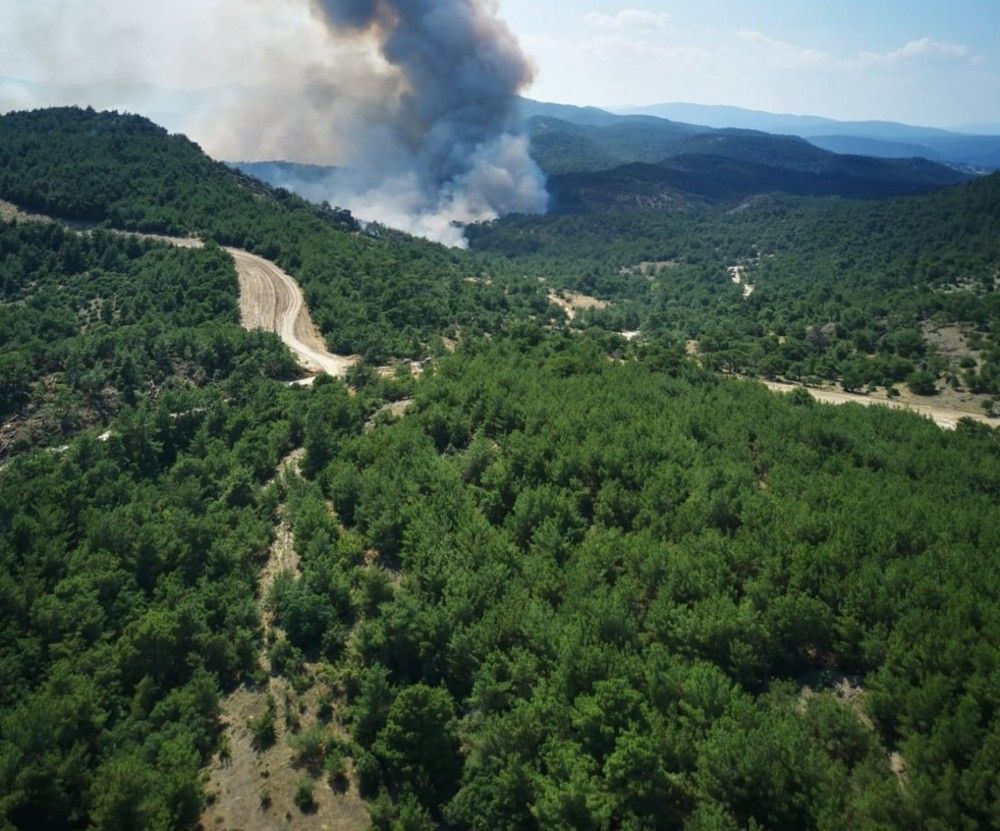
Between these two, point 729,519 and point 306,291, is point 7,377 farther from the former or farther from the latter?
point 729,519

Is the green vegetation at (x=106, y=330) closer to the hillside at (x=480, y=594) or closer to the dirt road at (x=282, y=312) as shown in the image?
the hillside at (x=480, y=594)

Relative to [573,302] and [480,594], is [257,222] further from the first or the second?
[480,594]

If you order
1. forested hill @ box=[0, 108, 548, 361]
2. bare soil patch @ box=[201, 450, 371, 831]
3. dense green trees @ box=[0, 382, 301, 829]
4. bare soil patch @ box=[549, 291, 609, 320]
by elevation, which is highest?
forested hill @ box=[0, 108, 548, 361]

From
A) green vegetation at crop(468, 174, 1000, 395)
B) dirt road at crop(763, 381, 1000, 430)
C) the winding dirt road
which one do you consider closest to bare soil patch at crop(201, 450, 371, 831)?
the winding dirt road

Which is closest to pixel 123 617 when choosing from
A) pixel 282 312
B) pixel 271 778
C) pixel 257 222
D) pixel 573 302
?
pixel 271 778

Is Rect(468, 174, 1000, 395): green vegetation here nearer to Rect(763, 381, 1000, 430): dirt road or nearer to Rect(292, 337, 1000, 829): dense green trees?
Rect(763, 381, 1000, 430): dirt road

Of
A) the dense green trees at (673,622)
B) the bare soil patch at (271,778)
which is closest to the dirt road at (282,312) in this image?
the dense green trees at (673,622)
